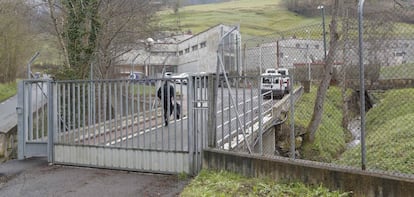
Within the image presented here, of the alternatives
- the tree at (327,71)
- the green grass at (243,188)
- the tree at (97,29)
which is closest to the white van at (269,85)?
the green grass at (243,188)

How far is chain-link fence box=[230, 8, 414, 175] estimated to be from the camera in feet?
24.3

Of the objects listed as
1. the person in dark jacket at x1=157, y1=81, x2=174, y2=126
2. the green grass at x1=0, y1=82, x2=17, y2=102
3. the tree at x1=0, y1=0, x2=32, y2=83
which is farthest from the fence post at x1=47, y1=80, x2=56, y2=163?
the green grass at x1=0, y1=82, x2=17, y2=102

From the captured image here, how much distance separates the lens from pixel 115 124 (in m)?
9.81

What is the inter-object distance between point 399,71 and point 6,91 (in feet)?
104

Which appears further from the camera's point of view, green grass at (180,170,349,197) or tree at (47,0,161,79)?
tree at (47,0,161,79)

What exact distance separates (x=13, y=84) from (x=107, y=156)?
3104cm

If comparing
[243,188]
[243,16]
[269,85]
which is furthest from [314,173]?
[243,16]

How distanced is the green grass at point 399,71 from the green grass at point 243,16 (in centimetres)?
7289

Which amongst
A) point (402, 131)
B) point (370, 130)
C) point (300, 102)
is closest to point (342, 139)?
point (370, 130)

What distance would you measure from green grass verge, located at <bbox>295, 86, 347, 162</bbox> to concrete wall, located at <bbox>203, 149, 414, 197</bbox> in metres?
10.5

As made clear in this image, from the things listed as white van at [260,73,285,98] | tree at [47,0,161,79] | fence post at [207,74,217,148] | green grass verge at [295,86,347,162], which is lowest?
green grass verge at [295,86,347,162]

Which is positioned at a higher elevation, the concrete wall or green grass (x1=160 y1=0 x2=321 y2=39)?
green grass (x1=160 y1=0 x2=321 y2=39)

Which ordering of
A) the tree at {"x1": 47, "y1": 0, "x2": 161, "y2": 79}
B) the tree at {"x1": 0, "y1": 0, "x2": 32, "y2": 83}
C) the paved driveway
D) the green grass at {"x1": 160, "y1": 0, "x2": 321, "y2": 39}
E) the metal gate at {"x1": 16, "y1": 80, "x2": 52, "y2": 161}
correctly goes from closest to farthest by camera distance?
the paved driveway → the metal gate at {"x1": 16, "y1": 80, "x2": 52, "y2": 161} → the tree at {"x1": 47, "y1": 0, "x2": 161, "y2": 79} → the tree at {"x1": 0, "y1": 0, "x2": 32, "y2": 83} → the green grass at {"x1": 160, "y1": 0, "x2": 321, "y2": 39}

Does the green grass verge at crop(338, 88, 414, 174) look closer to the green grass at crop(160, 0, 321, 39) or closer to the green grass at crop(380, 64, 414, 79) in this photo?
the green grass at crop(380, 64, 414, 79)
